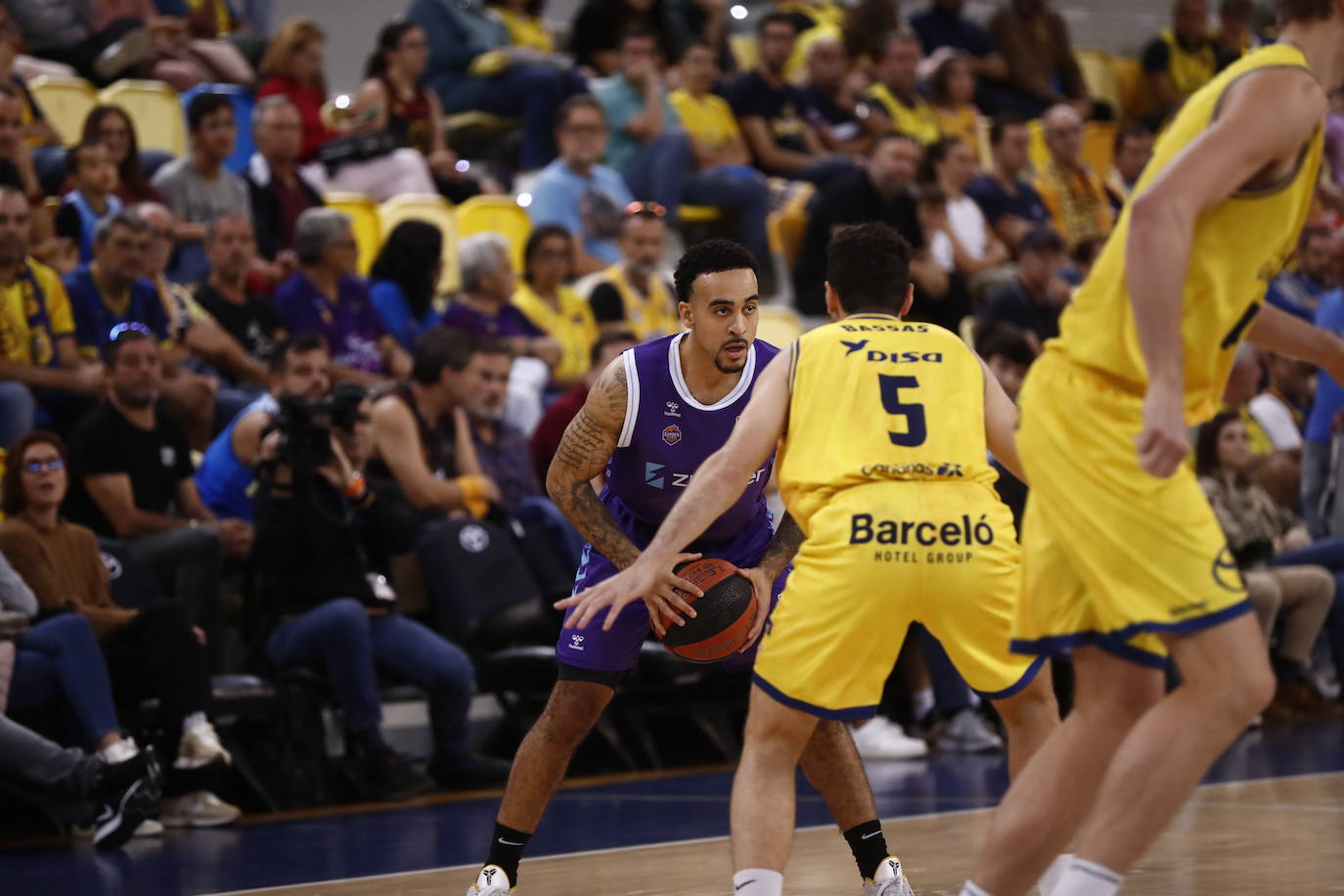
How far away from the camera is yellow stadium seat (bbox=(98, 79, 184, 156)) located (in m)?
11.0

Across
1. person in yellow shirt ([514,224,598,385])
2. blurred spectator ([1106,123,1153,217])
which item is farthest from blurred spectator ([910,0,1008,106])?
person in yellow shirt ([514,224,598,385])

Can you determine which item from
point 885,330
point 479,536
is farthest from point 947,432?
point 479,536

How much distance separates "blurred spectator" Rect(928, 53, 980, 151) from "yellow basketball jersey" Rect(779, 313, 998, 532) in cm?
1042

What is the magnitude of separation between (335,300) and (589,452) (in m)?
4.74

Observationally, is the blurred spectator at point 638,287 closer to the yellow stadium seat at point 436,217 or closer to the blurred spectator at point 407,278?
the yellow stadium seat at point 436,217

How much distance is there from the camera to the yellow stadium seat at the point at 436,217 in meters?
11.3

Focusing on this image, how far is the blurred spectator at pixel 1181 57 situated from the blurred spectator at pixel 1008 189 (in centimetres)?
323

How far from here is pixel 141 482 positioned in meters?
8.24

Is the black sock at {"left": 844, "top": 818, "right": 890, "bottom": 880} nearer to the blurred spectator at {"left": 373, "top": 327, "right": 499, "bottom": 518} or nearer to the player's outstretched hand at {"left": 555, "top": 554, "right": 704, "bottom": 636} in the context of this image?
the player's outstretched hand at {"left": 555, "top": 554, "right": 704, "bottom": 636}

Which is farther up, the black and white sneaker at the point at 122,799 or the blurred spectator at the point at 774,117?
the blurred spectator at the point at 774,117

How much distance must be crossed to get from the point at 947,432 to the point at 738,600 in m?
0.94

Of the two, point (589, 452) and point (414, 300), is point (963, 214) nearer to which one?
point (414, 300)

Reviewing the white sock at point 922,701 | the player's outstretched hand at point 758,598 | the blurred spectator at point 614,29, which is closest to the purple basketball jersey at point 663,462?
the player's outstretched hand at point 758,598

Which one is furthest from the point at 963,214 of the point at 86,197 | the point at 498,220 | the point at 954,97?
the point at 86,197
